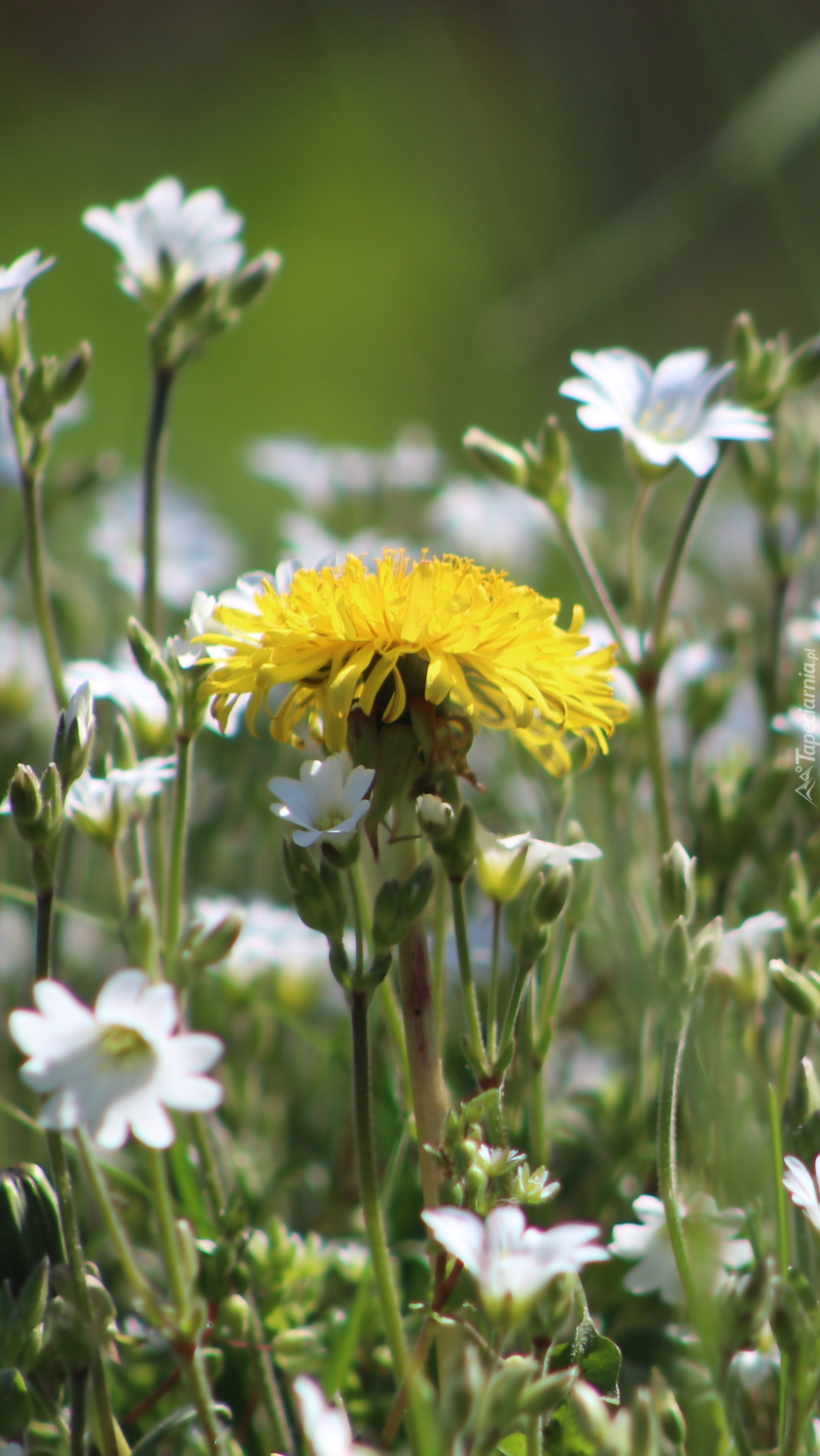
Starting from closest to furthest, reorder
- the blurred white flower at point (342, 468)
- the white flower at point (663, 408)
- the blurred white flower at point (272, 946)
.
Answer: the white flower at point (663, 408) < the blurred white flower at point (272, 946) < the blurred white flower at point (342, 468)

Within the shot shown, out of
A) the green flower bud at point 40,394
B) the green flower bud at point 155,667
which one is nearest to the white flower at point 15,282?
the green flower bud at point 40,394

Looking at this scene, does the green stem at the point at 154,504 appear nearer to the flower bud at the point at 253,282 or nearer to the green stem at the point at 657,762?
the flower bud at the point at 253,282

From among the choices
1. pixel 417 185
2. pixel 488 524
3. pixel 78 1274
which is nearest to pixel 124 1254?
pixel 78 1274

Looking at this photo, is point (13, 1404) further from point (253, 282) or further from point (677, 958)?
point (253, 282)

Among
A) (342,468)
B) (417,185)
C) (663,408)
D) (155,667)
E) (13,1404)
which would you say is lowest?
(13,1404)

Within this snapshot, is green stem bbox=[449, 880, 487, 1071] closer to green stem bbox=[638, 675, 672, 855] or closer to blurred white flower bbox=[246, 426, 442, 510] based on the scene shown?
green stem bbox=[638, 675, 672, 855]
